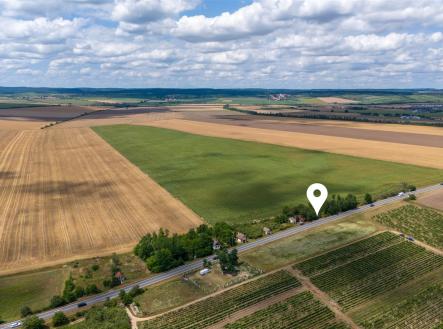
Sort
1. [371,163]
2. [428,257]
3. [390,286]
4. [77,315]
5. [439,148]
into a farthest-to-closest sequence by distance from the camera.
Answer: [439,148]
[371,163]
[428,257]
[390,286]
[77,315]

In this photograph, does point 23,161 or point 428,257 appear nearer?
point 428,257

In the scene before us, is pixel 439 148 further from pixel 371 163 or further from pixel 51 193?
pixel 51 193

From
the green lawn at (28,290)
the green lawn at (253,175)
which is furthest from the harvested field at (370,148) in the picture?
the green lawn at (28,290)

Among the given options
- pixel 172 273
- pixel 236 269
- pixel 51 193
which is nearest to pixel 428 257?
pixel 236 269

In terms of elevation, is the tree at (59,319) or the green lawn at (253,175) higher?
the green lawn at (253,175)

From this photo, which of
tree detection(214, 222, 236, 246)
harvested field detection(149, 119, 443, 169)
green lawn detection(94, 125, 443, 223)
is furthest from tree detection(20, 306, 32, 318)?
harvested field detection(149, 119, 443, 169)

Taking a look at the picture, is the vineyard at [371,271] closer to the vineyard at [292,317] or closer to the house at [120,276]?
the vineyard at [292,317]
